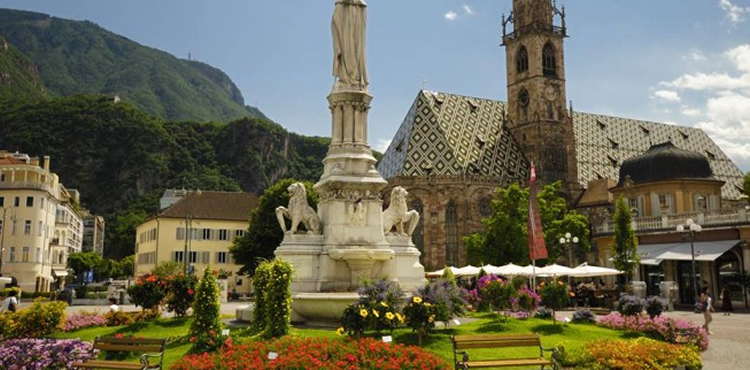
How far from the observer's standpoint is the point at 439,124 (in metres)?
65.8

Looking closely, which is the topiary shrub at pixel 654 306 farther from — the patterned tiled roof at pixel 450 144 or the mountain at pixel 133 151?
the mountain at pixel 133 151

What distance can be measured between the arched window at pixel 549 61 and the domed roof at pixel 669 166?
2715cm

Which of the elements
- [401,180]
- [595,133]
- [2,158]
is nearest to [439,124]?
[401,180]

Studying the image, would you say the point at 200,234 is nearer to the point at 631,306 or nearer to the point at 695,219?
the point at 695,219

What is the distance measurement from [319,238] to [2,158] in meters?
54.7

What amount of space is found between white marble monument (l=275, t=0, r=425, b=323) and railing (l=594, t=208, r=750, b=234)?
75.5ft

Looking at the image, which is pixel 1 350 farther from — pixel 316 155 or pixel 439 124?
pixel 316 155

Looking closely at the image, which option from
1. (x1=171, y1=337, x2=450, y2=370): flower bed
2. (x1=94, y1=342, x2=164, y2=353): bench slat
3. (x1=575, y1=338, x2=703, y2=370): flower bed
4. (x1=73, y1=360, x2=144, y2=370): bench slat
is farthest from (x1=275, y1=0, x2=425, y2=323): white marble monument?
(x1=575, y1=338, x2=703, y2=370): flower bed

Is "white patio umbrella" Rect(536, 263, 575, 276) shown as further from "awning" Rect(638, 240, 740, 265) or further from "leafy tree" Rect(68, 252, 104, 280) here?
"leafy tree" Rect(68, 252, 104, 280)

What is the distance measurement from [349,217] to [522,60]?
60.7 m

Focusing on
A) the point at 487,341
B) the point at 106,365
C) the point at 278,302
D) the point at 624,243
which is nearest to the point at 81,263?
the point at 624,243

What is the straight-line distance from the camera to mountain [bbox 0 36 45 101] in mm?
142625

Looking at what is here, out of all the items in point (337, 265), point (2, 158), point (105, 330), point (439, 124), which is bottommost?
point (105, 330)

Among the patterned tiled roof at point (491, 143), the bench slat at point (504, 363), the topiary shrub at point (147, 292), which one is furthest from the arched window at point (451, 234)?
the bench slat at point (504, 363)
